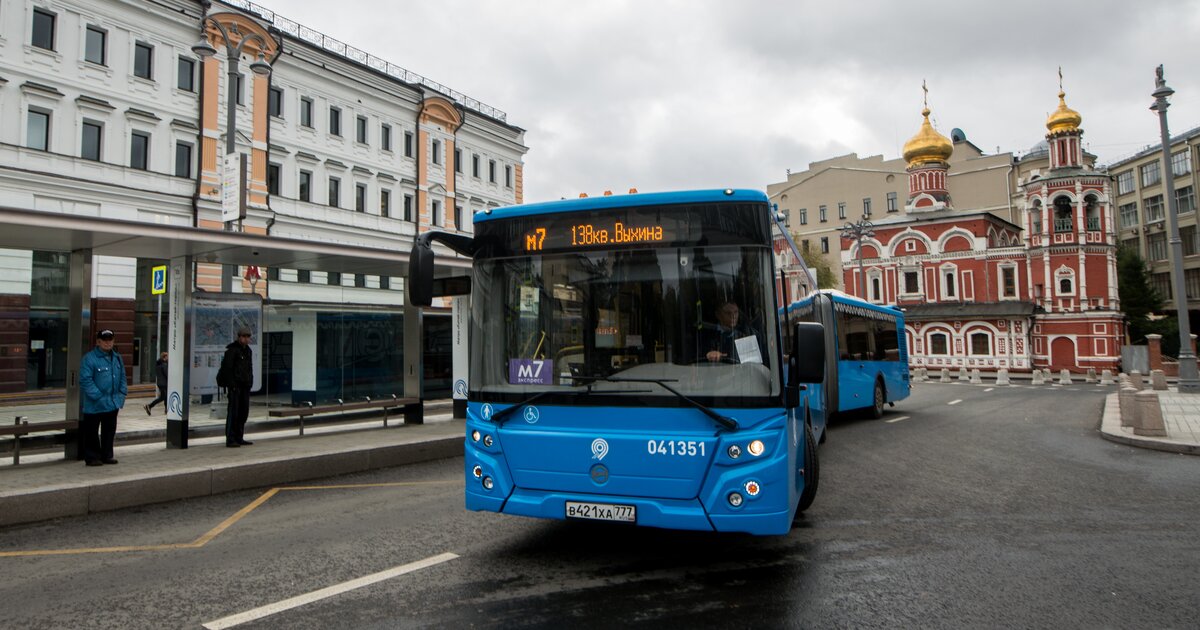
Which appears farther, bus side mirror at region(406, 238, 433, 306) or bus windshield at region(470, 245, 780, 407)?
bus side mirror at region(406, 238, 433, 306)

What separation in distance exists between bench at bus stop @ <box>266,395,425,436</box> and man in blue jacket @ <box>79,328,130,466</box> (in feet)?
8.46

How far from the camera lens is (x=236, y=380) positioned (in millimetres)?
10805

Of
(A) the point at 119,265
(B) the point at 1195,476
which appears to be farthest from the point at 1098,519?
(A) the point at 119,265

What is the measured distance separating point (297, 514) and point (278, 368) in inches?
338

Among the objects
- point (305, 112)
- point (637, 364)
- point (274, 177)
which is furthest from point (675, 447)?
point (305, 112)

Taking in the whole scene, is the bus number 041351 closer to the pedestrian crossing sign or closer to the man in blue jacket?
the man in blue jacket

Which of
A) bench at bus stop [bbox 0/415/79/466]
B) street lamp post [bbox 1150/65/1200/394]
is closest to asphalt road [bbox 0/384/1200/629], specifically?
bench at bus stop [bbox 0/415/79/466]

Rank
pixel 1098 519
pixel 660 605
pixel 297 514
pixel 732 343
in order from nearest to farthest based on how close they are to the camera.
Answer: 1. pixel 660 605
2. pixel 732 343
3. pixel 1098 519
4. pixel 297 514

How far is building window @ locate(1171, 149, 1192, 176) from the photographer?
59656 mm

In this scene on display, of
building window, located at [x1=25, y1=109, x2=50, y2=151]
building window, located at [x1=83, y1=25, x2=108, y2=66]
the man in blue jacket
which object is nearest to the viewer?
the man in blue jacket

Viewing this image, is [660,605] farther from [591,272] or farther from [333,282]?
[333,282]

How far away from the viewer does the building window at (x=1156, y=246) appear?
2547 inches

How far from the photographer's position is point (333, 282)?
1489 inches

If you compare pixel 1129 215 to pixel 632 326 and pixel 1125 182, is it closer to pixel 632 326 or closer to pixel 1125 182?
pixel 1125 182
